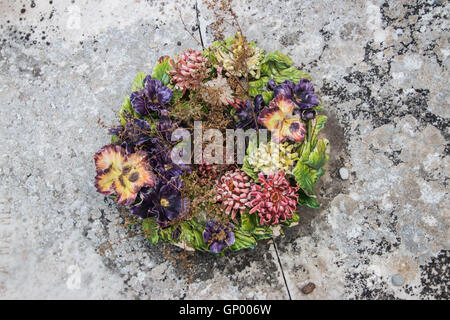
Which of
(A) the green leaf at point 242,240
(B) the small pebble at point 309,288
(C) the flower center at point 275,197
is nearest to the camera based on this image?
(C) the flower center at point 275,197

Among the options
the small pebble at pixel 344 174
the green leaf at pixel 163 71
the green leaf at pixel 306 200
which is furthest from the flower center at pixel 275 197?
the green leaf at pixel 163 71

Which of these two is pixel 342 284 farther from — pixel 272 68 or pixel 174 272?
pixel 272 68

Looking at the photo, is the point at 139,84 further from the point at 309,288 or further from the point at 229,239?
the point at 309,288

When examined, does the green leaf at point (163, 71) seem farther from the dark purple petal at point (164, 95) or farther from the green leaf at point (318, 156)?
the green leaf at point (318, 156)

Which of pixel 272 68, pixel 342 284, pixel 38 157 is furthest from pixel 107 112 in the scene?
pixel 342 284

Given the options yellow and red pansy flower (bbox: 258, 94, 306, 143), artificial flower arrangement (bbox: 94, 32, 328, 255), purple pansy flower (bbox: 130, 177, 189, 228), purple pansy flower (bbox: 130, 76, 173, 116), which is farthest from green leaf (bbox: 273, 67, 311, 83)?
purple pansy flower (bbox: 130, 177, 189, 228)

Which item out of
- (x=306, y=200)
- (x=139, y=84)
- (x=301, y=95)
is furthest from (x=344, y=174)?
(x=139, y=84)
